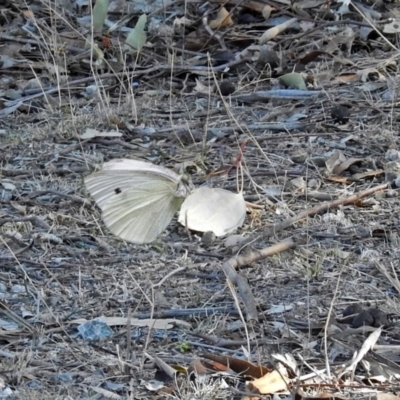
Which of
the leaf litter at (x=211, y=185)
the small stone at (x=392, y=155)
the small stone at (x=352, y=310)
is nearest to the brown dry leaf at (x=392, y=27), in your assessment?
the leaf litter at (x=211, y=185)

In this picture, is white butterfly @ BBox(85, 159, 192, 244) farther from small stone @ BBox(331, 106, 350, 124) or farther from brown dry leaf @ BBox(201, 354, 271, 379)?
small stone @ BBox(331, 106, 350, 124)

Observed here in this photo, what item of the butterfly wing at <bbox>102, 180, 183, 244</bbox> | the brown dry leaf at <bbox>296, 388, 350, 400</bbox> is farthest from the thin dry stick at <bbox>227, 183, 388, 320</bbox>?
the brown dry leaf at <bbox>296, 388, 350, 400</bbox>

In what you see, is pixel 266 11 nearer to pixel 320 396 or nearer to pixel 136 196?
pixel 136 196

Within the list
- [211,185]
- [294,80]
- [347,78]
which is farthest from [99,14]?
[211,185]

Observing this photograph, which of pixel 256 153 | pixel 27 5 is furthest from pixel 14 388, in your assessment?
pixel 27 5

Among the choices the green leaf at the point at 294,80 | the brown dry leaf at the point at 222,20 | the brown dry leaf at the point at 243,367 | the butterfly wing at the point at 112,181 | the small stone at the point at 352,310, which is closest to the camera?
the brown dry leaf at the point at 243,367

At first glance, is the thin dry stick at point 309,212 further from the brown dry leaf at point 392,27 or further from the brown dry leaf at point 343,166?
the brown dry leaf at point 392,27

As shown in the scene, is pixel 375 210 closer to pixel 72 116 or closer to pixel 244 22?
pixel 72 116
